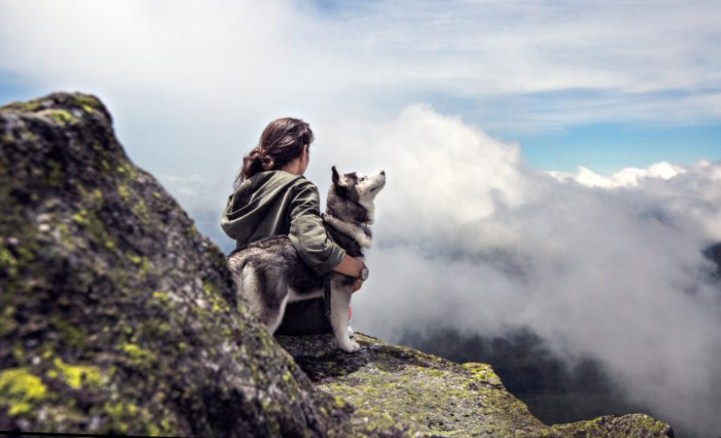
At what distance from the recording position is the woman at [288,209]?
10289 mm

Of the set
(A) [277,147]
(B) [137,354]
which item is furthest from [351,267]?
(B) [137,354]

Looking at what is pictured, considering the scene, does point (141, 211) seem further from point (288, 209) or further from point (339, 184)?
point (339, 184)

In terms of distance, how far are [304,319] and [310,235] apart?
209 centimetres

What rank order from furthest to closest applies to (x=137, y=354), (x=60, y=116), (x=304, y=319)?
(x=304, y=319) → (x=60, y=116) → (x=137, y=354)

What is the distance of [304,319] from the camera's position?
11.4 metres

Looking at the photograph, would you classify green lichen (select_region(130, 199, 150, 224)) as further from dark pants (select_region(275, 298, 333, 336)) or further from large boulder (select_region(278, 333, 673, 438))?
dark pants (select_region(275, 298, 333, 336))

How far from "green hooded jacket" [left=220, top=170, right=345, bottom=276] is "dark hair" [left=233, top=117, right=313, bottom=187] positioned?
1.14ft

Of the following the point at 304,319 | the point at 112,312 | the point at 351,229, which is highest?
the point at 351,229

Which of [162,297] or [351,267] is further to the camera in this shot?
[351,267]

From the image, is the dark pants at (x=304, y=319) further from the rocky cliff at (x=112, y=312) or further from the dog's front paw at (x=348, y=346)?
the rocky cliff at (x=112, y=312)

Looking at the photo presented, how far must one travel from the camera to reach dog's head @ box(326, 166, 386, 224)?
12.0 metres

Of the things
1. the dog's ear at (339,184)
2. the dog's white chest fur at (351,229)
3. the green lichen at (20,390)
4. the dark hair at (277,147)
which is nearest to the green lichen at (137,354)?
the green lichen at (20,390)

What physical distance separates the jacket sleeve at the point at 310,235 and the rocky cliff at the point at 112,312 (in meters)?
4.36

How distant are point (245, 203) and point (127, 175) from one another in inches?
263
